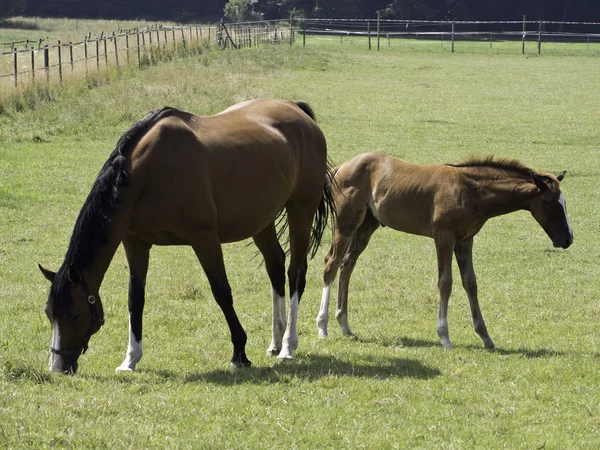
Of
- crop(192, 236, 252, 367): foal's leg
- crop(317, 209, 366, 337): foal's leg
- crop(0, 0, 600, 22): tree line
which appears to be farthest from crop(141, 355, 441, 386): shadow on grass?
crop(0, 0, 600, 22): tree line

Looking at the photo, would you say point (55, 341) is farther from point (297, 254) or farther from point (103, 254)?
point (297, 254)

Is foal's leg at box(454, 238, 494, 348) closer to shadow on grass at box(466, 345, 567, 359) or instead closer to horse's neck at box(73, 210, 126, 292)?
shadow on grass at box(466, 345, 567, 359)

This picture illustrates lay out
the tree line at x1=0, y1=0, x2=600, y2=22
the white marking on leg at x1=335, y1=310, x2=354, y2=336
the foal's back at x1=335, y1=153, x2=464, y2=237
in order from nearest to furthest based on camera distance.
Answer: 1. the foal's back at x1=335, y1=153, x2=464, y2=237
2. the white marking on leg at x1=335, y1=310, x2=354, y2=336
3. the tree line at x1=0, y1=0, x2=600, y2=22

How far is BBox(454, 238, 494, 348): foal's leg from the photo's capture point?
715cm

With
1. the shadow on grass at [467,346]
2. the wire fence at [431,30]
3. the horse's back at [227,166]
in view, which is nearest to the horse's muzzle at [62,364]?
the horse's back at [227,166]

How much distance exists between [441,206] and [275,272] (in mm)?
1501

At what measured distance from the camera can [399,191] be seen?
766 cm

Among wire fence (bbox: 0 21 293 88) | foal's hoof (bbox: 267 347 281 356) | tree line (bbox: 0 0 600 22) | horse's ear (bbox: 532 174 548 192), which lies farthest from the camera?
tree line (bbox: 0 0 600 22)

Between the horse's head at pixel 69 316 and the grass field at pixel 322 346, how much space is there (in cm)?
19

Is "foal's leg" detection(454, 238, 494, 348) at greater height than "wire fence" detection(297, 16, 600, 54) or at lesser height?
lesser

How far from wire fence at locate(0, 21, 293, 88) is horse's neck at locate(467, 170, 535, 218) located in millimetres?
15524

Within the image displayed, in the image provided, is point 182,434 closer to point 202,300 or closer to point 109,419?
point 109,419

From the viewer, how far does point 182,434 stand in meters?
4.67

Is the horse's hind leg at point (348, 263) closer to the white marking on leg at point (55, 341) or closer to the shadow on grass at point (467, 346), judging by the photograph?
the shadow on grass at point (467, 346)
